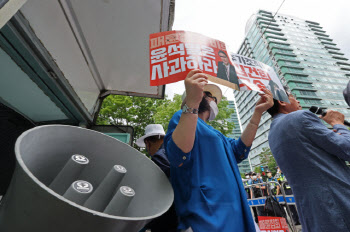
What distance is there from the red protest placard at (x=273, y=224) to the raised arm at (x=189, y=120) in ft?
15.4

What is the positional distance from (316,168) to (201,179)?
114cm

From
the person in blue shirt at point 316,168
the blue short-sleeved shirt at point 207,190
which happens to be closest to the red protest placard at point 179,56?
the blue short-sleeved shirt at point 207,190

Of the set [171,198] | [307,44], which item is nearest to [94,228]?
[171,198]

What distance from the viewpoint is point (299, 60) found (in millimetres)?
61312

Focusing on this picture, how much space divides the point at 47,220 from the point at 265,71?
2.18 m

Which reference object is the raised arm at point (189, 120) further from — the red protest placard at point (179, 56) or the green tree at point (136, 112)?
the green tree at point (136, 112)

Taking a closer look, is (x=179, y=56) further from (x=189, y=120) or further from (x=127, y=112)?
(x=127, y=112)

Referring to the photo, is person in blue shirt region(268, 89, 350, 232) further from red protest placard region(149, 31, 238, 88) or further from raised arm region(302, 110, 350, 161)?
red protest placard region(149, 31, 238, 88)

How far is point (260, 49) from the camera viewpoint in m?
64.8

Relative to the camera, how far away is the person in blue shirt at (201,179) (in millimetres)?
951

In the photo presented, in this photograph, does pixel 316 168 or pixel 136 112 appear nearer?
pixel 316 168

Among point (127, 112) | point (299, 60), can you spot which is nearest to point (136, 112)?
point (127, 112)

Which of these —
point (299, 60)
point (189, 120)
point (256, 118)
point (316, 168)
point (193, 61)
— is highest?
point (299, 60)

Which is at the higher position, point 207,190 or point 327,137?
point 327,137
